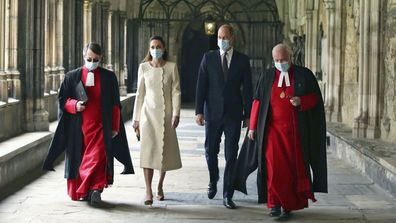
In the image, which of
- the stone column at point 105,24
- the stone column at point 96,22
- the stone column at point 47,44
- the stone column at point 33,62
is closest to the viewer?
the stone column at point 33,62

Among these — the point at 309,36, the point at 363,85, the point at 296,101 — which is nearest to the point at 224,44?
the point at 296,101

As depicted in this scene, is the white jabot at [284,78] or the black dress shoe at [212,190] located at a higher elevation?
the white jabot at [284,78]

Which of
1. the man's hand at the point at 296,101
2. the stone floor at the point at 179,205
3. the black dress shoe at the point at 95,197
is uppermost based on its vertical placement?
the man's hand at the point at 296,101

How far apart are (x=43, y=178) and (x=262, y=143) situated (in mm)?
2868

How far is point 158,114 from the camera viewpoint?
6.63 metres

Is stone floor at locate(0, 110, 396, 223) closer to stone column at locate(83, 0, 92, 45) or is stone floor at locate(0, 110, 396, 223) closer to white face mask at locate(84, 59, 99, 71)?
white face mask at locate(84, 59, 99, 71)

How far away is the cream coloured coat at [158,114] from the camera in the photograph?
260 inches

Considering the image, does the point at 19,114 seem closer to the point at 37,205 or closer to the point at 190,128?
the point at 37,205

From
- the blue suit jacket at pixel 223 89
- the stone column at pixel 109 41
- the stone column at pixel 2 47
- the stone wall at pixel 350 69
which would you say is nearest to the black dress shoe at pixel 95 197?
the blue suit jacket at pixel 223 89

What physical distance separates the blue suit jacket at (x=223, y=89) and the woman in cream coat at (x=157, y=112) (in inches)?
9.9

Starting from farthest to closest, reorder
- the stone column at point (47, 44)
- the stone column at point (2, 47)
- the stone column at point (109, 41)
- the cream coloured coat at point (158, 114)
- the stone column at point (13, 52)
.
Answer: the stone column at point (109, 41), the stone column at point (47, 44), the stone column at point (13, 52), the stone column at point (2, 47), the cream coloured coat at point (158, 114)

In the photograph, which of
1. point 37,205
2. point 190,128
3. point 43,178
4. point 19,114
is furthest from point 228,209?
point 190,128

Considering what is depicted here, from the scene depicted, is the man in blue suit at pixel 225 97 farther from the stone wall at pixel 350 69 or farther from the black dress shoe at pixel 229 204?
the stone wall at pixel 350 69

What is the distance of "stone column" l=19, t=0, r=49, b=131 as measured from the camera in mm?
9531
